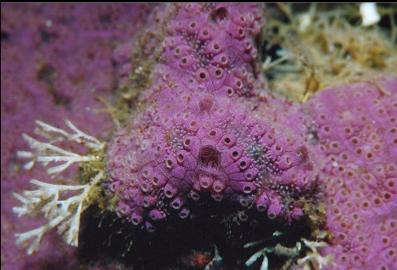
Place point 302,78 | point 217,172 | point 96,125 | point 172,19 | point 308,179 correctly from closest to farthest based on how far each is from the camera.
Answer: point 217,172
point 308,179
point 172,19
point 96,125
point 302,78

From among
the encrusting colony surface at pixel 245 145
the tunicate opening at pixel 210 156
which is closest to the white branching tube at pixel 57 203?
the encrusting colony surface at pixel 245 145

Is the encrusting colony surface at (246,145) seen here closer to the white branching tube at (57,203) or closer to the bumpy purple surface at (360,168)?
the bumpy purple surface at (360,168)

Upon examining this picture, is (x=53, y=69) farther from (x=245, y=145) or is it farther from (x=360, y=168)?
(x=360, y=168)

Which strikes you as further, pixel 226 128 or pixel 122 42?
pixel 122 42

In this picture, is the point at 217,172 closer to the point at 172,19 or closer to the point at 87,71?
the point at 172,19

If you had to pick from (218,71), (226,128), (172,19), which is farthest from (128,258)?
(172,19)

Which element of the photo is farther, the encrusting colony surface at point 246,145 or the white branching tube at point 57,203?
the white branching tube at point 57,203

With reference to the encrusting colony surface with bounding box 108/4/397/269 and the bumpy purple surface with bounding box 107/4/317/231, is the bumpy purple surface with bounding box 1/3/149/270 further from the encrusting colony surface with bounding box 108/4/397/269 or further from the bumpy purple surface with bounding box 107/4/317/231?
the encrusting colony surface with bounding box 108/4/397/269
